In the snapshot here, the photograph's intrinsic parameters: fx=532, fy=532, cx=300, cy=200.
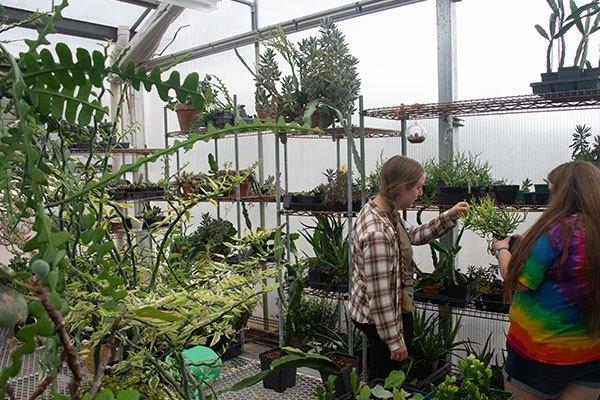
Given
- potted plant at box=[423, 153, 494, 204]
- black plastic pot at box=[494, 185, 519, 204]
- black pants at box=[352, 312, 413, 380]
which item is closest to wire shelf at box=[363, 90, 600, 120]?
potted plant at box=[423, 153, 494, 204]

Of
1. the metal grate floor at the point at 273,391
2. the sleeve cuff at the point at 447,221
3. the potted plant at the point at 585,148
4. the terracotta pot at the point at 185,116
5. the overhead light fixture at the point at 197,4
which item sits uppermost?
the overhead light fixture at the point at 197,4

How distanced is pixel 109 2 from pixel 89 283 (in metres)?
4.30

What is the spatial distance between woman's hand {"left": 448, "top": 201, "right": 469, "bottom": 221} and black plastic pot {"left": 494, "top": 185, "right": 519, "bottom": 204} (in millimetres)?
160

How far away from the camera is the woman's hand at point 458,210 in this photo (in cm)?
233

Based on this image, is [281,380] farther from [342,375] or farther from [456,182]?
[456,182]

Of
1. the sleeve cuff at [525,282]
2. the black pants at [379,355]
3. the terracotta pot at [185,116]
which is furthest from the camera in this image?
the terracotta pot at [185,116]

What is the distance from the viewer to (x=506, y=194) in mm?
2361

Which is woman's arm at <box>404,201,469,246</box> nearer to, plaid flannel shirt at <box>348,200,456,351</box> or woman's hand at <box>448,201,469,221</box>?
woman's hand at <box>448,201,469,221</box>

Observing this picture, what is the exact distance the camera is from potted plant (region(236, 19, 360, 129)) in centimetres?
257

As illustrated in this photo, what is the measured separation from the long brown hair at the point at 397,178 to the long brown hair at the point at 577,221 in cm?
53

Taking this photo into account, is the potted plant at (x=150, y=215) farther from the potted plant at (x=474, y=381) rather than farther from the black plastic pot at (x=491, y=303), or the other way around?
the black plastic pot at (x=491, y=303)

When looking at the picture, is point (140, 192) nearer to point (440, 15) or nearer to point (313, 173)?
point (313, 173)

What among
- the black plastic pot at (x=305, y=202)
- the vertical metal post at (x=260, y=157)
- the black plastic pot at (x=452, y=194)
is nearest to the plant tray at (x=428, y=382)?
the black plastic pot at (x=452, y=194)

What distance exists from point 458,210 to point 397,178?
371 mm
